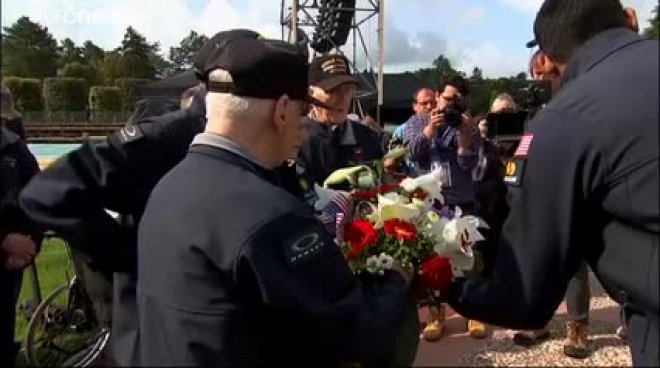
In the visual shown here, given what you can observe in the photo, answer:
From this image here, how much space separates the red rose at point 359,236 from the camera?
1983mm

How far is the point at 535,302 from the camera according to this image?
1965 mm

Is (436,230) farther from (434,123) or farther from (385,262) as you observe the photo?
(434,123)

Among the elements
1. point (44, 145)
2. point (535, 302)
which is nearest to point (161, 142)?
point (44, 145)

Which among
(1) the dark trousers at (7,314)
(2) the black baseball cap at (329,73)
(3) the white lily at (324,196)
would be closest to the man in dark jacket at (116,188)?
(3) the white lily at (324,196)

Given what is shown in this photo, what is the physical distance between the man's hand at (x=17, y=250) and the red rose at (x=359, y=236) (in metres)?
1.60

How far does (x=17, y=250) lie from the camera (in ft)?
9.95

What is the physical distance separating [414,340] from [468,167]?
344cm

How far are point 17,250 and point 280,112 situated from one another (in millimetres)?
1873

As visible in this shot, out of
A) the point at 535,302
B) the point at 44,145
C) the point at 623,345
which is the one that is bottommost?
the point at 623,345

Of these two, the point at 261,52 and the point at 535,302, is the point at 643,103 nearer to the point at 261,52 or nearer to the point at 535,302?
the point at 535,302

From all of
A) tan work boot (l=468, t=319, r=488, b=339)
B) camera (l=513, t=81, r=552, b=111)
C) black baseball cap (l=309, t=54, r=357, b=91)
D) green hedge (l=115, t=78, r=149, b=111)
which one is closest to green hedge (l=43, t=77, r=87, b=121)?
green hedge (l=115, t=78, r=149, b=111)

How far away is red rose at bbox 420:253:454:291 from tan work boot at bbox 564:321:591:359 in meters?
3.55

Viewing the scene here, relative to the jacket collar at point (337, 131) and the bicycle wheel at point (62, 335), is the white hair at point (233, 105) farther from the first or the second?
the bicycle wheel at point (62, 335)

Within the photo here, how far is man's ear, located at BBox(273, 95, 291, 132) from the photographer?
5.52ft
